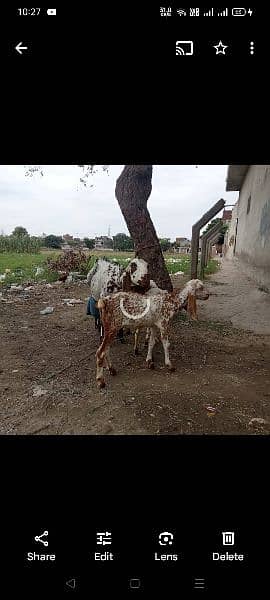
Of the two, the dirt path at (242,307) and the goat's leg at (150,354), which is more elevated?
the dirt path at (242,307)

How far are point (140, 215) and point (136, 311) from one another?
2.82 meters

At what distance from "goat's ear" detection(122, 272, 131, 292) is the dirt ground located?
33.2 inches

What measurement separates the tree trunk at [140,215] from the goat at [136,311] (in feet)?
6.82
